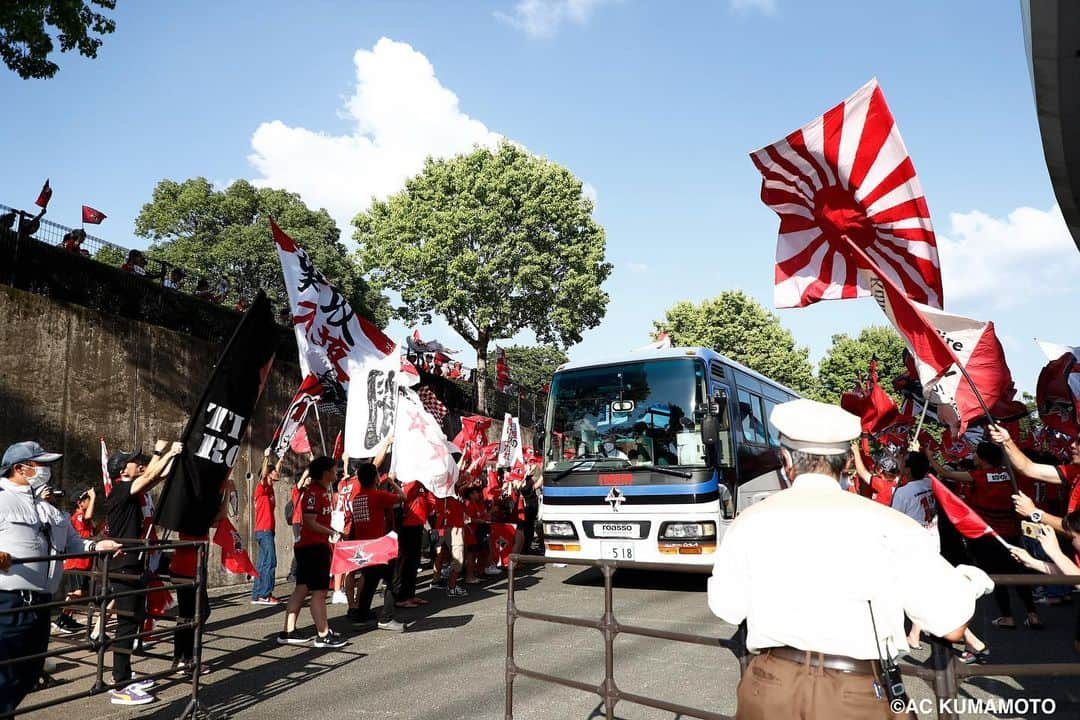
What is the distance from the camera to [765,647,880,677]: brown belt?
243 cm

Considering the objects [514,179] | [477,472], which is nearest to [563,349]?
[514,179]

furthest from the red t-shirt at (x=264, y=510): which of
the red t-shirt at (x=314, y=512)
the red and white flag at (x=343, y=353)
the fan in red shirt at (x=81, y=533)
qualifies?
the red t-shirt at (x=314, y=512)

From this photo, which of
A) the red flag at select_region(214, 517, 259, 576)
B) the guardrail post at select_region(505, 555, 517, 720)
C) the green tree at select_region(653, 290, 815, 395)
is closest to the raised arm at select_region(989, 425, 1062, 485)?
the guardrail post at select_region(505, 555, 517, 720)

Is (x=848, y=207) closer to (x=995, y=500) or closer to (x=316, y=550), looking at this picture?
(x=995, y=500)

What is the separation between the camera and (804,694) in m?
2.44

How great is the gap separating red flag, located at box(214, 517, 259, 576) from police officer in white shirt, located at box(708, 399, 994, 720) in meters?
6.47

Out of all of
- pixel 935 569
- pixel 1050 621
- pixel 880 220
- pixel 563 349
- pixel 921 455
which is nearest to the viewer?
pixel 935 569

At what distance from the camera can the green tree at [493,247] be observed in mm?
32156

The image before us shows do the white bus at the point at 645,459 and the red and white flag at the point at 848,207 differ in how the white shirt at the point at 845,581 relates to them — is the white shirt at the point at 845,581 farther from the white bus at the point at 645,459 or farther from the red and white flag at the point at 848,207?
the white bus at the point at 645,459

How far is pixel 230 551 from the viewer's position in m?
8.06

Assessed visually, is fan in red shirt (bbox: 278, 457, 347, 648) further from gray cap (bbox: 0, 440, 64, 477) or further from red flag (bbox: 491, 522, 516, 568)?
red flag (bbox: 491, 522, 516, 568)

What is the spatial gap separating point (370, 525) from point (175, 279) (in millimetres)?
8977

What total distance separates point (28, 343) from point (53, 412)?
3.30 ft

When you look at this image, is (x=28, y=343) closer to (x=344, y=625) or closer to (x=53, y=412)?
(x=53, y=412)
